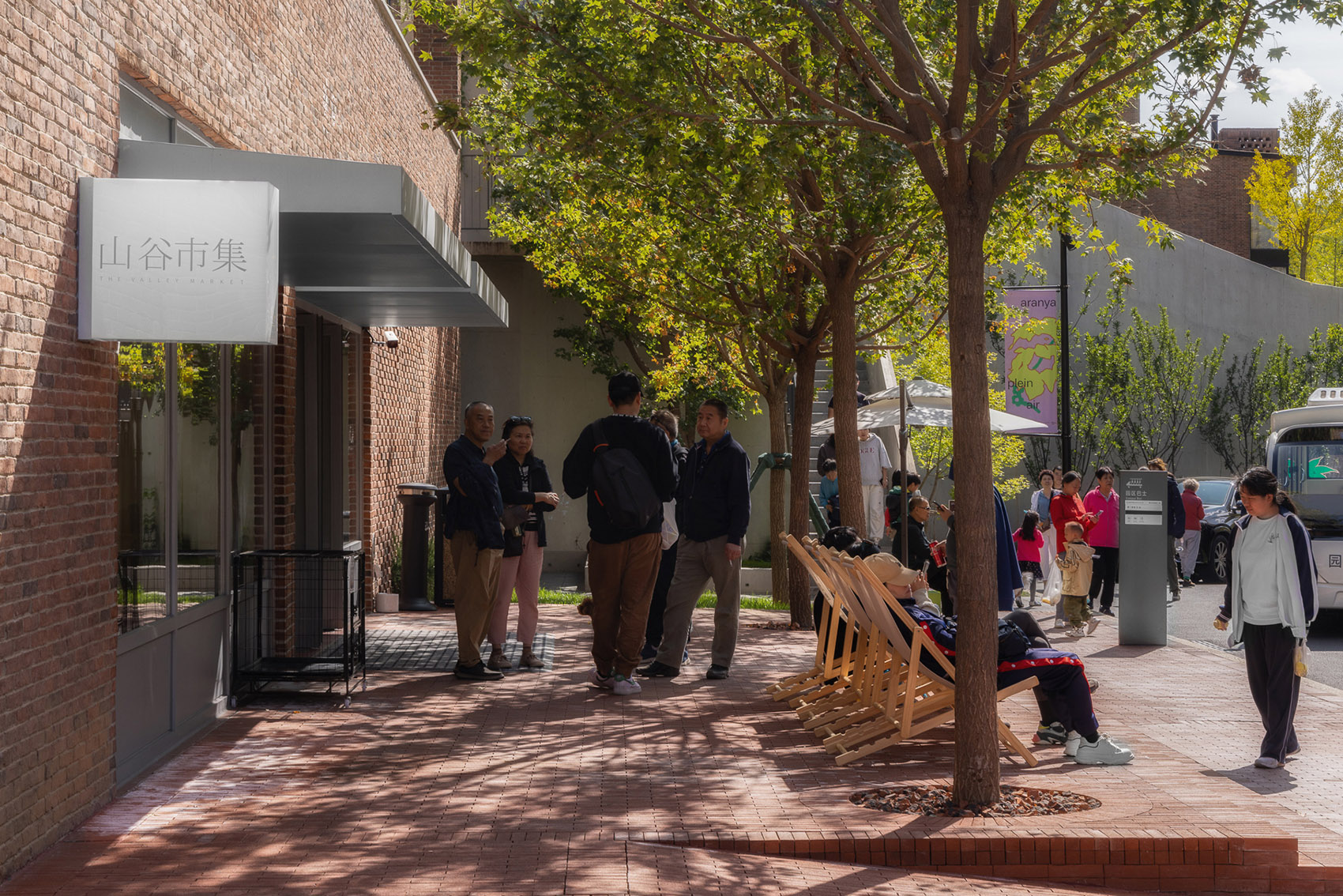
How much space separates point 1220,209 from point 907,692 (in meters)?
48.1

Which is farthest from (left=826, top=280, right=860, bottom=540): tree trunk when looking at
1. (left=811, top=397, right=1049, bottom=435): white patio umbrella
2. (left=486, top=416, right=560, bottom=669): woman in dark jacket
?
(left=811, top=397, right=1049, bottom=435): white patio umbrella

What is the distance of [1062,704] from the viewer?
7.70 meters

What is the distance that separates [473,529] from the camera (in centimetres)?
996

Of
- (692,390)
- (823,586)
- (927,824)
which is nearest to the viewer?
(927,824)

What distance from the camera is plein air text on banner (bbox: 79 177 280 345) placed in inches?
240

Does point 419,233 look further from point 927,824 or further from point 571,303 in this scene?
point 571,303

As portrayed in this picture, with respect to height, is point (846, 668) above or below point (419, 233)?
below

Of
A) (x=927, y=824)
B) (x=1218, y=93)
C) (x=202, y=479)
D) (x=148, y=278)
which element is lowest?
(x=927, y=824)

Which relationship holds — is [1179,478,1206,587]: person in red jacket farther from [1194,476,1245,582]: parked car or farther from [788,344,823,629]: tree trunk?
[788,344,823,629]: tree trunk

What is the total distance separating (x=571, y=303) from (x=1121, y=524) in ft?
43.3

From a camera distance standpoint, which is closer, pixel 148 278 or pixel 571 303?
pixel 148 278

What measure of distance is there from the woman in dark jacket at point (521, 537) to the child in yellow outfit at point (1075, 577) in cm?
565

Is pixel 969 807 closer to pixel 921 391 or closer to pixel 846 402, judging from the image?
pixel 846 402

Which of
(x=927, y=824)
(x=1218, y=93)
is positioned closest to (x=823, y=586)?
(x=927, y=824)
